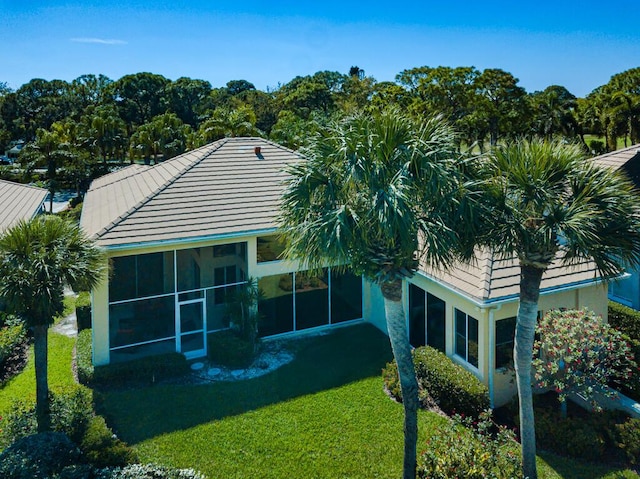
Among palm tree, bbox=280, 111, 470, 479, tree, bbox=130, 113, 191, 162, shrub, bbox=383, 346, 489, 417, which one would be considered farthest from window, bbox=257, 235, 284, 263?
tree, bbox=130, 113, 191, 162

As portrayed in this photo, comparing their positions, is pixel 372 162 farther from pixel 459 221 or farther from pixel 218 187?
pixel 218 187

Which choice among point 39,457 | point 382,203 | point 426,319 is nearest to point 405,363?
point 382,203

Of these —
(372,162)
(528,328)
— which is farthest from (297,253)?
(528,328)

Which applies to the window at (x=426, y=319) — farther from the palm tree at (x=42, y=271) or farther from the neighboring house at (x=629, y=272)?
the palm tree at (x=42, y=271)

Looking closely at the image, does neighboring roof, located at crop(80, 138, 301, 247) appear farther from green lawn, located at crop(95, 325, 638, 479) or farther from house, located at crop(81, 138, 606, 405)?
green lawn, located at crop(95, 325, 638, 479)

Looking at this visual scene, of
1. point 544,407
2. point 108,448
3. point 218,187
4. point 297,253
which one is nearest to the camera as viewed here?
point 297,253
